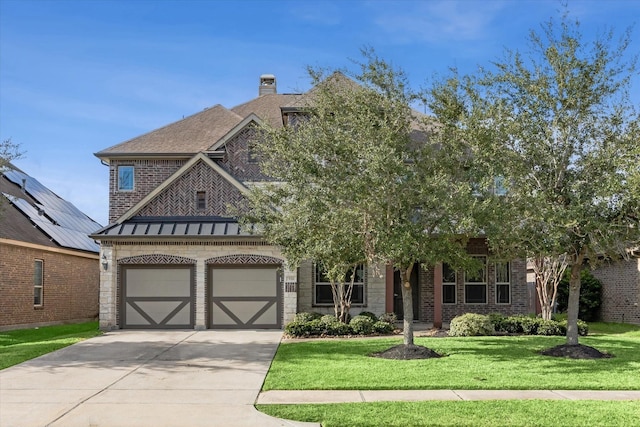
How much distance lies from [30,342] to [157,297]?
14.7 feet

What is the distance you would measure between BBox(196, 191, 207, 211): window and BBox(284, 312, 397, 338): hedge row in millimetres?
5009

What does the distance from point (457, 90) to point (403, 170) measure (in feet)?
8.44

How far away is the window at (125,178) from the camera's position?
77.4 feet

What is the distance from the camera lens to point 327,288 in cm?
2280

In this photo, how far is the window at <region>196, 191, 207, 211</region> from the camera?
862 inches

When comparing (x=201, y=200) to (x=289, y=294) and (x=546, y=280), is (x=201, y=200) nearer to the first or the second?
(x=289, y=294)

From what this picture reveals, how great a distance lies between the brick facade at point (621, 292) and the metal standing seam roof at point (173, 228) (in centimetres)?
1321

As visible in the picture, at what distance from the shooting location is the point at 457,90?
47.6ft

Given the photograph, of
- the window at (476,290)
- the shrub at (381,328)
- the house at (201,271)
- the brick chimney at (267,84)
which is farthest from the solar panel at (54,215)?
the window at (476,290)

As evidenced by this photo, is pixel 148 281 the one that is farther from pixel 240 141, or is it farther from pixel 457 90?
pixel 457 90

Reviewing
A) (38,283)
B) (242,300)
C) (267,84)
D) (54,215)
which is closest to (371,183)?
(242,300)

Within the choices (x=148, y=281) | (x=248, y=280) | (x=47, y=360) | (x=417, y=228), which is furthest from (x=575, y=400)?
(x=148, y=281)

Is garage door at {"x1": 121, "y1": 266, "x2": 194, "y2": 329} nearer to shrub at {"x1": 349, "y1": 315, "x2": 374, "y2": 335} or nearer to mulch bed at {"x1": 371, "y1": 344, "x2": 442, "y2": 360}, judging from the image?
shrub at {"x1": 349, "y1": 315, "x2": 374, "y2": 335}

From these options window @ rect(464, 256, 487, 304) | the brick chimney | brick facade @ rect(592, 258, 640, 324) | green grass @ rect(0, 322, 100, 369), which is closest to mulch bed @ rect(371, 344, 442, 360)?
green grass @ rect(0, 322, 100, 369)
